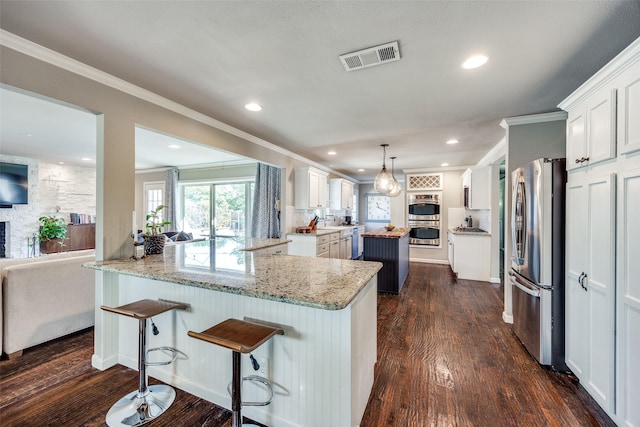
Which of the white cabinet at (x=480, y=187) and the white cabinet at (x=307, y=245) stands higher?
the white cabinet at (x=480, y=187)

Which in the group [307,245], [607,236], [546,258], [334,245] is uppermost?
[607,236]

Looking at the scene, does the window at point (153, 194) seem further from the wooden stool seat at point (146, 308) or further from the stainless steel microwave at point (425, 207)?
the stainless steel microwave at point (425, 207)

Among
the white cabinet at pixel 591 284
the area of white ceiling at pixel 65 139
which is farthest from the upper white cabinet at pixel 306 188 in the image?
the white cabinet at pixel 591 284

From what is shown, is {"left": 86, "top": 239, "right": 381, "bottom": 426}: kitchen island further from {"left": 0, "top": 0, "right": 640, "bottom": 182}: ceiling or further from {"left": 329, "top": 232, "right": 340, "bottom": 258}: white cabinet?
{"left": 329, "top": 232, "right": 340, "bottom": 258}: white cabinet

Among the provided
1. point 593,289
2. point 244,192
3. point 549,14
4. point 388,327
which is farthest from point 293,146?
point 593,289

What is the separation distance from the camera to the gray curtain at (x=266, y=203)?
534cm

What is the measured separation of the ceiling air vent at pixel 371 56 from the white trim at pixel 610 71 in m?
1.23

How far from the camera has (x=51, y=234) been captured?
6020 mm

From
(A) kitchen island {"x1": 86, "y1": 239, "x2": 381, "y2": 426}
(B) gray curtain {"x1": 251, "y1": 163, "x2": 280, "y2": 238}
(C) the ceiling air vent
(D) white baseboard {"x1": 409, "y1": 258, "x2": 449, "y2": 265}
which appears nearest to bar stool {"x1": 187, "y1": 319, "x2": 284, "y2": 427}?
(A) kitchen island {"x1": 86, "y1": 239, "x2": 381, "y2": 426}

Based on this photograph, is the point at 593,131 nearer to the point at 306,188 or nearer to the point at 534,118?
the point at 534,118

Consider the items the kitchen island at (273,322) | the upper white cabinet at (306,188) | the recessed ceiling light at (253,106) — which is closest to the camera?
the kitchen island at (273,322)

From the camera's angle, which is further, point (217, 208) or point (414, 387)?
point (217, 208)

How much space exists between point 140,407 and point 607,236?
3.21 meters

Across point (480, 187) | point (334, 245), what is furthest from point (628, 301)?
point (334, 245)
